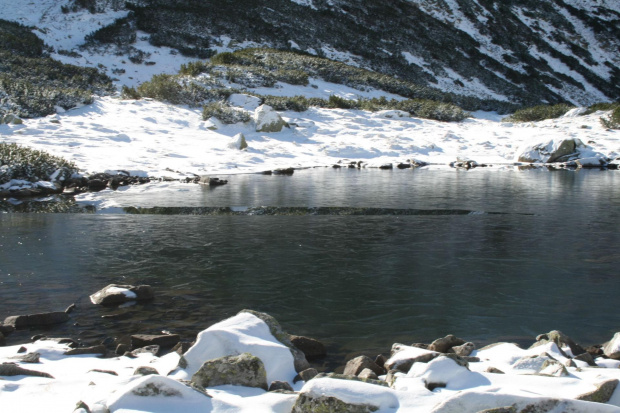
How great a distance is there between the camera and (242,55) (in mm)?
37344

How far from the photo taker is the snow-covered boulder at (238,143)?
2214 centimetres

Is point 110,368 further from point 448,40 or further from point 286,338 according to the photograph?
point 448,40

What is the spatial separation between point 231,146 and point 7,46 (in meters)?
18.5

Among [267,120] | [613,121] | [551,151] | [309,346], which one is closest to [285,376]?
[309,346]

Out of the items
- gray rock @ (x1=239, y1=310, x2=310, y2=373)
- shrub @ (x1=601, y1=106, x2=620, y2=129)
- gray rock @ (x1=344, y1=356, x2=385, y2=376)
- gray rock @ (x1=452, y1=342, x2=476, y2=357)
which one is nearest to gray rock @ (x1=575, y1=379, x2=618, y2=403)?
gray rock @ (x1=452, y1=342, x2=476, y2=357)

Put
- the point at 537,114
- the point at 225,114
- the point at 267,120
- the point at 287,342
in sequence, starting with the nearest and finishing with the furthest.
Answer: the point at 287,342 → the point at 267,120 → the point at 225,114 → the point at 537,114

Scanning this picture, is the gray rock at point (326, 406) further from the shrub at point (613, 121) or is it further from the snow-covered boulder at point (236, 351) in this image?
the shrub at point (613, 121)

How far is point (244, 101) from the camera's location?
2762cm

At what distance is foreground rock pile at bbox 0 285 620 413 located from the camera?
10.5 ft

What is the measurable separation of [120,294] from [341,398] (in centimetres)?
356

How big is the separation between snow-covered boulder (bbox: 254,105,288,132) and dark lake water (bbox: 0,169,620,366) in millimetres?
12452

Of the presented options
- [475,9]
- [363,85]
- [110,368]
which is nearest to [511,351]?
[110,368]

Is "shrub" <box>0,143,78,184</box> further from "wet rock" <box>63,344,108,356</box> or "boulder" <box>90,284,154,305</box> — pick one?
"wet rock" <box>63,344,108,356</box>

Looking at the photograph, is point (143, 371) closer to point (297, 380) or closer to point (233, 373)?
point (233, 373)
